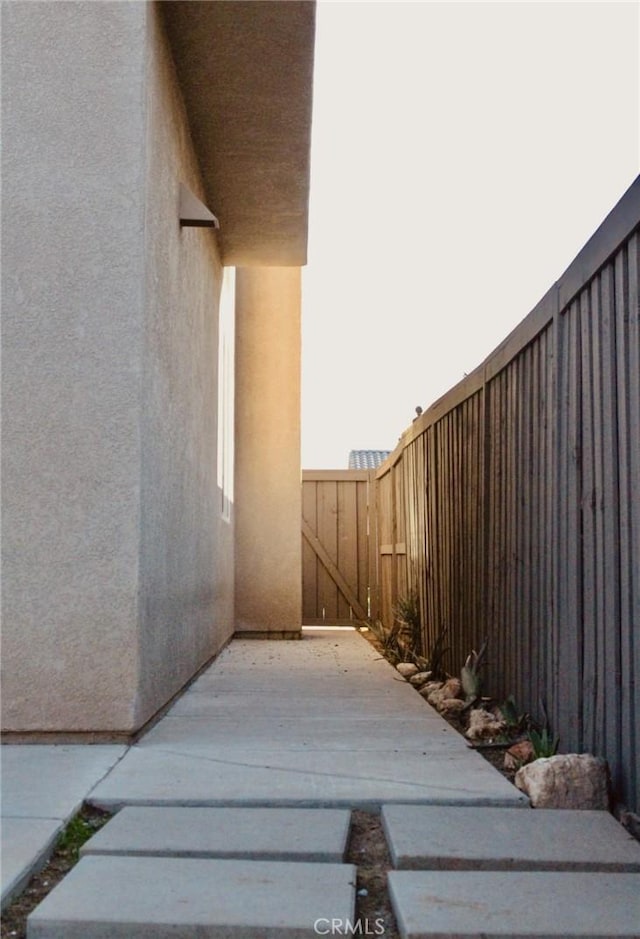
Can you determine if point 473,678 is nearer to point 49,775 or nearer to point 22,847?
point 49,775

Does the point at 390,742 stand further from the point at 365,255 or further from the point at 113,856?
the point at 365,255

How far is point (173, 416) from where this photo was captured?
495cm

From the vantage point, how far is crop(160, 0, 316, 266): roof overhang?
451 cm

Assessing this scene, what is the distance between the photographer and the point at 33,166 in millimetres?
4004

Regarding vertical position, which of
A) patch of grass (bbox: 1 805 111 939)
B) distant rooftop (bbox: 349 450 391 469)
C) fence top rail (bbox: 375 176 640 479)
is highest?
distant rooftop (bbox: 349 450 391 469)

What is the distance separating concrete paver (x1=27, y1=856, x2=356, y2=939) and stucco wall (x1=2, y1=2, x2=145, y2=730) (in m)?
1.49

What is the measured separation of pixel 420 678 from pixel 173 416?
105 inches

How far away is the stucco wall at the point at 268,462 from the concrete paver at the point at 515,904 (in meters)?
7.14

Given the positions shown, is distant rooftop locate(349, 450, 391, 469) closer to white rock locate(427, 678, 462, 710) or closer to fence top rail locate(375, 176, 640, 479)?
fence top rail locate(375, 176, 640, 479)

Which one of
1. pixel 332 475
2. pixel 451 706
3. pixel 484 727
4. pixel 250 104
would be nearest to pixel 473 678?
pixel 451 706

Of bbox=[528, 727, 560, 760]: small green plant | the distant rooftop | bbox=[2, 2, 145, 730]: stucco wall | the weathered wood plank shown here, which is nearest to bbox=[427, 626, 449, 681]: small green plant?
bbox=[528, 727, 560, 760]: small green plant

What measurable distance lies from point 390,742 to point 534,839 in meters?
1.35

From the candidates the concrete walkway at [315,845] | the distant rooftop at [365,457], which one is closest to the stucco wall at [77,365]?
the concrete walkway at [315,845]

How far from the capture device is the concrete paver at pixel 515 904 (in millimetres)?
2057
